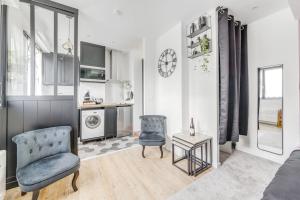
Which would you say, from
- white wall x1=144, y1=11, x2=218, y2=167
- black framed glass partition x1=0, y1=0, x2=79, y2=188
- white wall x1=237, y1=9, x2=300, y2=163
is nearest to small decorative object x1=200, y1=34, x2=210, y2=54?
white wall x1=144, y1=11, x2=218, y2=167

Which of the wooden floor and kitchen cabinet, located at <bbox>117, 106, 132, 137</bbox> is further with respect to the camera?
kitchen cabinet, located at <bbox>117, 106, 132, 137</bbox>

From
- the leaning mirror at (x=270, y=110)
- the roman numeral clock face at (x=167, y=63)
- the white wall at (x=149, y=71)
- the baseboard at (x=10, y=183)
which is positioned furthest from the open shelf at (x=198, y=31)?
the baseboard at (x=10, y=183)

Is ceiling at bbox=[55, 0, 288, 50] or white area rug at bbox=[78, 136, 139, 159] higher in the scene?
ceiling at bbox=[55, 0, 288, 50]

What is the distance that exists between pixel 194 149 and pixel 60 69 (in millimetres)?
2741

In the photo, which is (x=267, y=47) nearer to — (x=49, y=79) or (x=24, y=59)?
(x=49, y=79)

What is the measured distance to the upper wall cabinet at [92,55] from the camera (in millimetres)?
3690

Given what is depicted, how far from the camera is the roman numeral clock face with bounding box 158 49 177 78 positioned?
2902 mm

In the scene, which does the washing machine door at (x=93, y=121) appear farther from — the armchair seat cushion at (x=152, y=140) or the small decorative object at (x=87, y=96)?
the armchair seat cushion at (x=152, y=140)

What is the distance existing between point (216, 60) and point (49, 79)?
2914 millimetres

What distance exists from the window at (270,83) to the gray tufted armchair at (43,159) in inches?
132

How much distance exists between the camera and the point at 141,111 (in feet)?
14.1

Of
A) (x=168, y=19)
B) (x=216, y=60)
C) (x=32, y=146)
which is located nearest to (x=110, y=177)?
(x=32, y=146)

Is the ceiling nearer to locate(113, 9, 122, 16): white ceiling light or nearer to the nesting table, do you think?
locate(113, 9, 122, 16): white ceiling light

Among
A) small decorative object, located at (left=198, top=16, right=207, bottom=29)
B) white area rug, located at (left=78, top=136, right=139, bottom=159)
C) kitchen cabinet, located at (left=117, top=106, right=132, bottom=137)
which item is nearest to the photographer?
small decorative object, located at (left=198, top=16, right=207, bottom=29)
